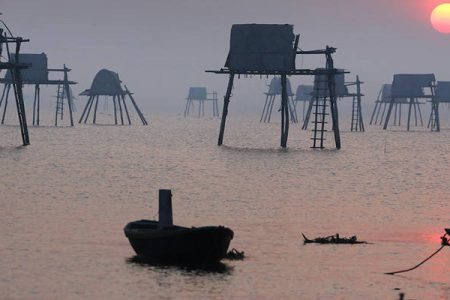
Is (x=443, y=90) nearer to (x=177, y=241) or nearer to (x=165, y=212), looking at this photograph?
(x=165, y=212)

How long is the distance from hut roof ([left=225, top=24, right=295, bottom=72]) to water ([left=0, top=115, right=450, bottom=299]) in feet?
19.7

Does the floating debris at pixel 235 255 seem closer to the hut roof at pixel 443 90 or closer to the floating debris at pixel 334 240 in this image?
the floating debris at pixel 334 240

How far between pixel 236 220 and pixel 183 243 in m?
11.2

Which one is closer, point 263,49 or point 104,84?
point 263,49

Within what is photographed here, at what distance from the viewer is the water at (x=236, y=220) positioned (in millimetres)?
27047

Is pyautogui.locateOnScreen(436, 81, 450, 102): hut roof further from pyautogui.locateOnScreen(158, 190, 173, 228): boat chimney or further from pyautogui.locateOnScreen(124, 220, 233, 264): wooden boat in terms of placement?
pyautogui.locateOnScreen(124, 220, 233, 264): wooden boat

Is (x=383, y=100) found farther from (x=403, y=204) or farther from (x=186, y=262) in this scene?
(x=186, y=262)

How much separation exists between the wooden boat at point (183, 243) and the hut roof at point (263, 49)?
151ft

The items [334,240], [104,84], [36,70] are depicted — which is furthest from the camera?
[104,84]

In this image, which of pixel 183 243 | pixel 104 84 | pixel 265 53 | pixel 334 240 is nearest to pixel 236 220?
pixel 334 240

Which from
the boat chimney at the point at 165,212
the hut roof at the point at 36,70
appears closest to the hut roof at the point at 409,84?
the hut roof at the point at 36,70

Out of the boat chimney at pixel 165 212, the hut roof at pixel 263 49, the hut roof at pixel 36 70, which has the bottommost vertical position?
the boat chimney at pixel 165 212

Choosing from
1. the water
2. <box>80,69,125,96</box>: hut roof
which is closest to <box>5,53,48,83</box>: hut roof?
<box>80,69,125,96</box>: hut roof

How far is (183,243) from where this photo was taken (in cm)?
2825
